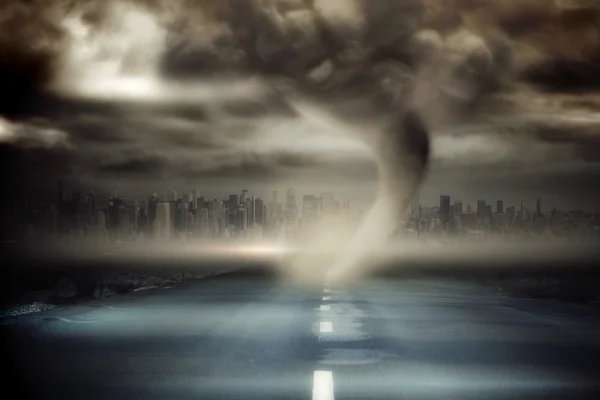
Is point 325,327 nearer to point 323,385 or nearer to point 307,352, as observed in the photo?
point 307,352

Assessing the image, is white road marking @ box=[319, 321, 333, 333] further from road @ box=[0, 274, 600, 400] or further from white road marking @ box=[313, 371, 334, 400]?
white road marking @ box=[313, 371, 334, 400]

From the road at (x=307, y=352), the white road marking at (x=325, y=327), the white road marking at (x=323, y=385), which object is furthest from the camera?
the white road marking at (x=325, y=327)

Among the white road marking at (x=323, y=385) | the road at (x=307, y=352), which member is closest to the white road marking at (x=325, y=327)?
the road at (x=307, y=352)

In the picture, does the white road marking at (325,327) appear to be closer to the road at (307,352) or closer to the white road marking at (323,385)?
the road at (307,352)

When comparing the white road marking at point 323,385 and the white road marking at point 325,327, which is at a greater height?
the white road marking at point 323,385

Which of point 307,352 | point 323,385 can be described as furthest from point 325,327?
point 323,385
